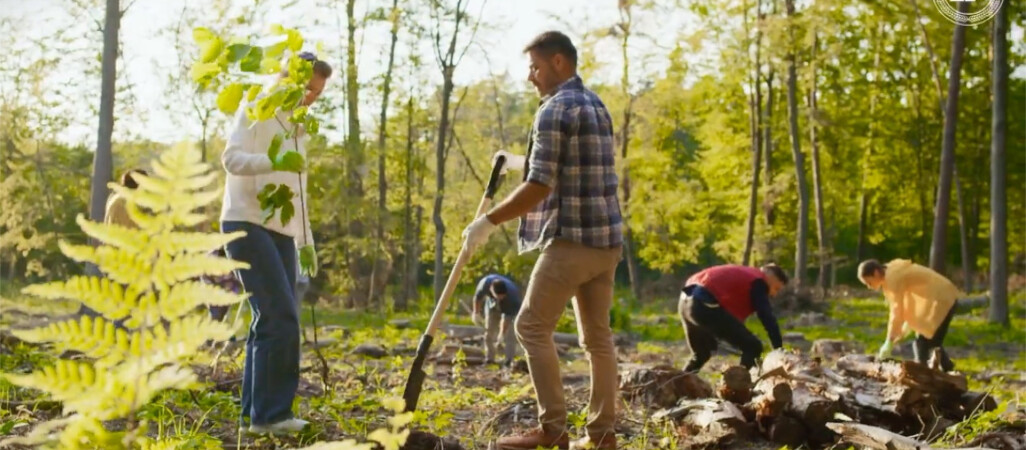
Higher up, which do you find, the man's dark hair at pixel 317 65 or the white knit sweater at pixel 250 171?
the man's dark hair at pixel 317 65

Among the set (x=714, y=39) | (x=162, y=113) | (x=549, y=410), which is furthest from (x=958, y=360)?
(x=162, y=113)

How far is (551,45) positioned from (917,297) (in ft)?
20.9

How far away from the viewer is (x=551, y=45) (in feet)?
14.6

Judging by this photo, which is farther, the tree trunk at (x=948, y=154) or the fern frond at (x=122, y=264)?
the tree trunk at (x=948, y=154)

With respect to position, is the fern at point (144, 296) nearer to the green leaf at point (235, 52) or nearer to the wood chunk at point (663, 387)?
the green leaf at point (235, 52)

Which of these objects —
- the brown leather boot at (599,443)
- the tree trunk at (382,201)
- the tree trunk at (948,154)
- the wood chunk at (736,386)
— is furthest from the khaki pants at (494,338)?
the tree trunk at (382,201)

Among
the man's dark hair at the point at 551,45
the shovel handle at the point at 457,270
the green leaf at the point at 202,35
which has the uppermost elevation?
the man's dark hair at the point at 551,45

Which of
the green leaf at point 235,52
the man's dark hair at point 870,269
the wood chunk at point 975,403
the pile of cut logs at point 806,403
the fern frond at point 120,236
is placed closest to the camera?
the fern frond at point 120,236

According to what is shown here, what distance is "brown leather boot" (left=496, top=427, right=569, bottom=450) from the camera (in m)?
4.55

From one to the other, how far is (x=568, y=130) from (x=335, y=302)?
2360 cm

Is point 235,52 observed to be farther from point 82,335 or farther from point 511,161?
point 82,335

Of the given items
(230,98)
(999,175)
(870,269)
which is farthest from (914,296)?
(999,175)

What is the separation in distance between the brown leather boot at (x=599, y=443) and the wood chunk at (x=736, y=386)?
1.55 metres

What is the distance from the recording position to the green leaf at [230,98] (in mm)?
3848
